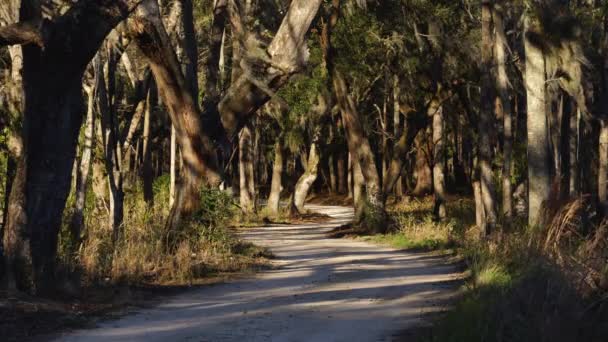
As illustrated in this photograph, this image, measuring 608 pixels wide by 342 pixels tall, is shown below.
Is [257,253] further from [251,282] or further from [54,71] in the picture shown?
[54,71]

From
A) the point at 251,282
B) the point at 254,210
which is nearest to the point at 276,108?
the point at 254,210

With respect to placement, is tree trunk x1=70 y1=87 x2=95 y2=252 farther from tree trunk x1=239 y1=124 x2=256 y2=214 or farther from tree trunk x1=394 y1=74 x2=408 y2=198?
tree trunk x1=239 y1=124 x2=256 y2=214

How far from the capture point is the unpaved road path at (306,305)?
991 cm

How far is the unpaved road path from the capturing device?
9914mm

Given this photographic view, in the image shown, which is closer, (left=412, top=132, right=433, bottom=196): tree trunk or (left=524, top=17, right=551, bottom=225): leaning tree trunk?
(left=524, top=17, right=551, bottom=225): leaning tree trunk

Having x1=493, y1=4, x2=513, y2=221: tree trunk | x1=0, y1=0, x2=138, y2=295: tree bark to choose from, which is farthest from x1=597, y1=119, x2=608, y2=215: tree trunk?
x1=0, y1=0, x2=138, y2=295: tree bark

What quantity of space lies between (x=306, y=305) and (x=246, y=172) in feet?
94.3

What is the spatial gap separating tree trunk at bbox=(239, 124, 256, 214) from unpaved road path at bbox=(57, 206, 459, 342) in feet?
67.3

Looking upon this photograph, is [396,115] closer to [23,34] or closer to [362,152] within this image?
[362,152]

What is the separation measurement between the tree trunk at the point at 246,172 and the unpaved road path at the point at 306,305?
2051 centimetres

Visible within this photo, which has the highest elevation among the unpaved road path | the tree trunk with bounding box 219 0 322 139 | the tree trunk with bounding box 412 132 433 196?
the tree trunk with bounding box 219 0 322 139

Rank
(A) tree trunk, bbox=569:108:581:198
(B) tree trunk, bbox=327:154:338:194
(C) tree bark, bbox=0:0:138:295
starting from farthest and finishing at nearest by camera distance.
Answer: (B) tree trunk, bbox=327:154:338:194 → (A) tree trunk, bbox=569:108:581:198 → (C) tree bark, bbox=0:0:138:295

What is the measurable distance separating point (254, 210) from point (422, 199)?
37.4 ft

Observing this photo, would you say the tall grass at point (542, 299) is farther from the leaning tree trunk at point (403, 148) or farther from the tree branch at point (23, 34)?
the leaning tree trunk at point (403, 148)
